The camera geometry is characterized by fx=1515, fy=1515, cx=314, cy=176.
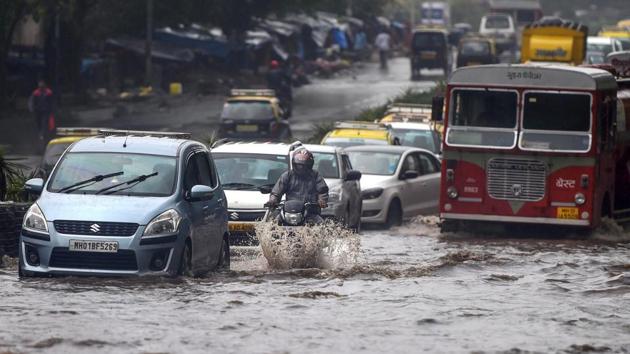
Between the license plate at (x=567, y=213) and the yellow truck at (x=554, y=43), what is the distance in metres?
22.8

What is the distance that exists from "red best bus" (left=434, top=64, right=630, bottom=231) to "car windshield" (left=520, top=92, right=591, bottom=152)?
1 centimetres

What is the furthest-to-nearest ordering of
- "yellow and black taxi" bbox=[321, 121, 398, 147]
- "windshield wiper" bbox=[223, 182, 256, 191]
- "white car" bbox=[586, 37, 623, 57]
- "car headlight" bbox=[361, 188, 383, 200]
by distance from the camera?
1. "white car" bbox=[586, 37, 623, 57]
2. "yellow and black taxi" bbox=[321, 121, 398, 147]
3. "car headlight" bbox=[361, 188, 383, 200]
4. "windshield wiper" bbox=[223, 182, 256, 191]

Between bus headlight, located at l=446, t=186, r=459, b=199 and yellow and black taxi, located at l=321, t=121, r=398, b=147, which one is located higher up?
yellow and black taxi, located at l=321, t=121, r=398, b=147

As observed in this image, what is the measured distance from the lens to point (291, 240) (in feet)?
55.4

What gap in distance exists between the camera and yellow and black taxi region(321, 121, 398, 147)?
2992 centimetres

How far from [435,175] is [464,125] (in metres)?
4.76

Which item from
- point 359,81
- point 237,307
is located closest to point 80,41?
point 359,81

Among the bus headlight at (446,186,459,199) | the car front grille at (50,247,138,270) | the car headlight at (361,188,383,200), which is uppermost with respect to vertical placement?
the car front grille at (50,247,138,270)

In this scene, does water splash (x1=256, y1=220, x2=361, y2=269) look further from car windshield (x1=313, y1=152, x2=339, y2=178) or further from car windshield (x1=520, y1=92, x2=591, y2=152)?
car windshield (x1=520, y1=92, x2=591, y2=152)

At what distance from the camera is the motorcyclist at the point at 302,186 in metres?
17.2

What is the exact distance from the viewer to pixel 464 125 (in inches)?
892

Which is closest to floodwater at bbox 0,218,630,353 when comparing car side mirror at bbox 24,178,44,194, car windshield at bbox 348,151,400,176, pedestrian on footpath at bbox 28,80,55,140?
car side mirror at bbox 24,178,44,194

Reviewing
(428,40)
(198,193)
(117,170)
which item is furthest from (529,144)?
(428,40)

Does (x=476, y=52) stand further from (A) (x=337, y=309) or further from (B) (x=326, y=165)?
(A) (x=337, y=309)
